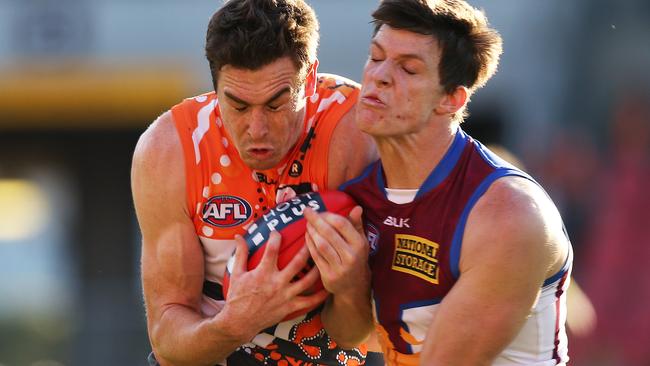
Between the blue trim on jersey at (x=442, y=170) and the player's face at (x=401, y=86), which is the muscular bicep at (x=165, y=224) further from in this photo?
the blue trim on jersey at (x=442, y=170)

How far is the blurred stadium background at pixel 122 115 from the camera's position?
34.3ft

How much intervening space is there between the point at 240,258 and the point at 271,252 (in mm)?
151

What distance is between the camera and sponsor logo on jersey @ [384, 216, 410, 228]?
4.58 metres

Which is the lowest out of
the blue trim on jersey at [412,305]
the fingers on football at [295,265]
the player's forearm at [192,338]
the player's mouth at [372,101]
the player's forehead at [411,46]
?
the player's forearm at [192,338]

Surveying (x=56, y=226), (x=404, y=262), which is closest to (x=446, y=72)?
(x=404, y=262)

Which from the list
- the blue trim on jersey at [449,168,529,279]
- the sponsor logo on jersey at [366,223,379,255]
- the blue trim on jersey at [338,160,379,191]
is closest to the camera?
the blue trim on jersey at [449,168,529,279]

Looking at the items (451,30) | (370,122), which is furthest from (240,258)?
(451,30)

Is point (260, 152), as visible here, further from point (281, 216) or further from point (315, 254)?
point (315, 254)

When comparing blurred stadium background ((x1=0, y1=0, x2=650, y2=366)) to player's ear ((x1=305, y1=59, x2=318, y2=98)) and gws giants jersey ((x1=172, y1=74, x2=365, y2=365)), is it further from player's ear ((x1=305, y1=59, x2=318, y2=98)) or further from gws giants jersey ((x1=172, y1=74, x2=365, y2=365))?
player's ear ((x1=305, y1=59, x2=318, y2=98))

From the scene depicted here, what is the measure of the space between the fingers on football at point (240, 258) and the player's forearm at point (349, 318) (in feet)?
1.21

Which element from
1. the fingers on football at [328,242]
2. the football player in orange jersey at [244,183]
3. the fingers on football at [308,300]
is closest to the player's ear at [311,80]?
the football player in orange jersey at [244,183]

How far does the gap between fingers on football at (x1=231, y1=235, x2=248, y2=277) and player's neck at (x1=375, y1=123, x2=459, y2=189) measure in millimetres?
621

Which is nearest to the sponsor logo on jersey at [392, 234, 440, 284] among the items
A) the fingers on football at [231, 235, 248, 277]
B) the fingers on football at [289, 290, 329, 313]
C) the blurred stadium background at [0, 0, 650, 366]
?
the fingers on football at [289, 290, 329, 313]

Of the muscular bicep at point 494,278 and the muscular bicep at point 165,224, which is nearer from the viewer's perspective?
the muscular bicep at point 494,278
